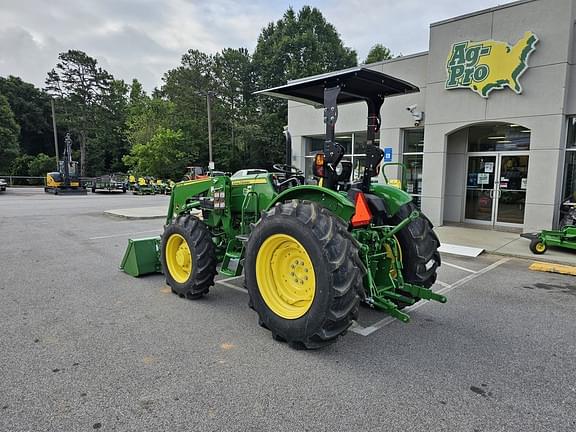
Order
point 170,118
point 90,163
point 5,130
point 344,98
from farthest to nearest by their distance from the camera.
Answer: point 90,163 → point 170,118 → point 5,130 → point 344,98

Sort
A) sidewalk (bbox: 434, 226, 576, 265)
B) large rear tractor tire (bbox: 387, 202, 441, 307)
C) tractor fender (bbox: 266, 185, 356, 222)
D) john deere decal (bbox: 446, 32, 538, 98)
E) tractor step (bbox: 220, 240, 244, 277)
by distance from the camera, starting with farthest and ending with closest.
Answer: john deere decal (bbox: 446, 32, 538, 98)
sidewalk (bbox: 434, 226, 576, 265)
tractor step (bbox: 220, 240, 244, 277)
large rear tractor tire (bbox: 387, 202, 441, 307)
tractor fender (bbox: 266, 185, 356, 222)

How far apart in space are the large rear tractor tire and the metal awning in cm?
131

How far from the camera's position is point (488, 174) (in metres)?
11.4

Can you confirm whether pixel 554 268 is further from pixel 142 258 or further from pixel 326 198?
pixel 142 258

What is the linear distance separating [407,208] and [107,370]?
3336 mm

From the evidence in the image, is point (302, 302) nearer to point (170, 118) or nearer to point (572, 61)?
point (572, 61)

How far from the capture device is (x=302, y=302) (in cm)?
369

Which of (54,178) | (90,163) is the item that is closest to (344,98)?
(54,178)

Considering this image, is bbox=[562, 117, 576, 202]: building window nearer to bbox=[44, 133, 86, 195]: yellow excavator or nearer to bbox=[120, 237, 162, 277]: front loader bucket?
bbox=[120, 237, 162, 277]: front loader bucket

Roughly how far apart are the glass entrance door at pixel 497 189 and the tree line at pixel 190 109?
25.2 meters

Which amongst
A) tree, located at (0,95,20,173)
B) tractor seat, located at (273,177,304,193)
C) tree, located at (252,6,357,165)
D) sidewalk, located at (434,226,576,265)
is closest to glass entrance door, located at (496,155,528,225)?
sidewalk, located at (434,226,576,265)

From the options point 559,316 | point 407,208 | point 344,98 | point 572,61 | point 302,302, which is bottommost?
point 559,316

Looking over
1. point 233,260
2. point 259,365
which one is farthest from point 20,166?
point 259,365

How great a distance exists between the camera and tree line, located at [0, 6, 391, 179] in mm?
35281
